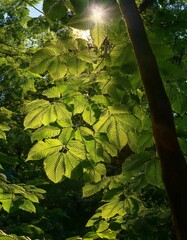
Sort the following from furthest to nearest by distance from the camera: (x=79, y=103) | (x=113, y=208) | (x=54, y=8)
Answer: (x=113, y=208)
(x=79, y=103)
(x=54, y=8)

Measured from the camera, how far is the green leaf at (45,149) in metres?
1.92

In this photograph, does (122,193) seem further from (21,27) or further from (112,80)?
(21,27)

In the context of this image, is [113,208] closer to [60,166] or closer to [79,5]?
[60,166]

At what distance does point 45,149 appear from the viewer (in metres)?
1.93

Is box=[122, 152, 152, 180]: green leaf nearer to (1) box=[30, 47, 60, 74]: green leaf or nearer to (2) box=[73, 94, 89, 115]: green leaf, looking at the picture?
(2) box=[73, 94, 89, 115]: green leaf

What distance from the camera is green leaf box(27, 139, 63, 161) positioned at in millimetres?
1924

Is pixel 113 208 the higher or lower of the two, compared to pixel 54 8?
lower

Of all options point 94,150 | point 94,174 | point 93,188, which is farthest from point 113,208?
point 94,150

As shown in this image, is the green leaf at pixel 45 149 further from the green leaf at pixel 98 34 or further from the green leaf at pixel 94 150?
the green leaf at pixel 98 34

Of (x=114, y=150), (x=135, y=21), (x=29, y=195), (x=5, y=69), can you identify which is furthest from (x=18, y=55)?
(x=135, y=21)

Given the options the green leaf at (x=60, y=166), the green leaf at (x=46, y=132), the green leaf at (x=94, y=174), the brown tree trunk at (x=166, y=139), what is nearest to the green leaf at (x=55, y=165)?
the green leaf at (x=60, y=166)

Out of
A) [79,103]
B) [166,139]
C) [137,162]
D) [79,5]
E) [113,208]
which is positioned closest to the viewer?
[166,139]

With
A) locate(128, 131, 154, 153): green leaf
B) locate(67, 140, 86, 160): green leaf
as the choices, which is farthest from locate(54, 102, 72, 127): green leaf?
locate(128, 131, 154, 153): green leaf

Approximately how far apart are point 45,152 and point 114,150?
461 millimetres
